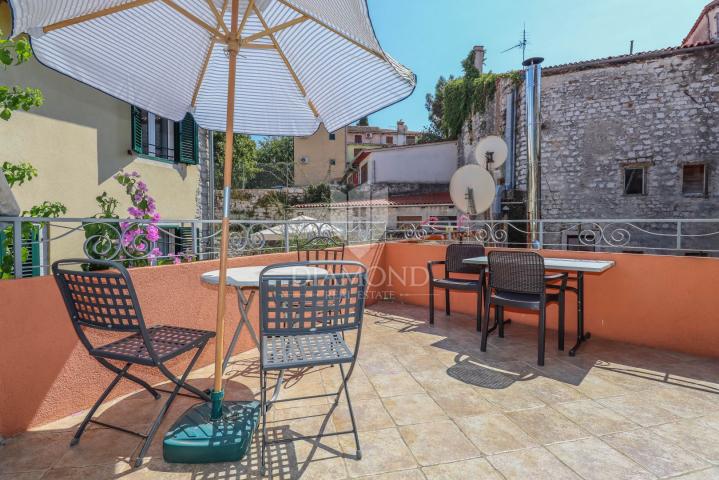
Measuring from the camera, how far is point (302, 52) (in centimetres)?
256

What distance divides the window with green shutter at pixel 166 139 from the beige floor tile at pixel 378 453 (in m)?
5.36

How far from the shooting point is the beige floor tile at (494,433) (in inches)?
80.0

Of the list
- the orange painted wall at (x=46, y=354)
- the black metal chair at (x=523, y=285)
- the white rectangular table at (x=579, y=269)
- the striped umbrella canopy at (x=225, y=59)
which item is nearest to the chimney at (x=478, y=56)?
the white rectangular table at (x=579, y=269)

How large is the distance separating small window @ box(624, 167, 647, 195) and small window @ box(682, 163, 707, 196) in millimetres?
791

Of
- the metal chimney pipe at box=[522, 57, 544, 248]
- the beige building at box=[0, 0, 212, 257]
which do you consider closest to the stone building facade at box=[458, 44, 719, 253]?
the metal chimney pipe at box=[522, 57, 544, 248]

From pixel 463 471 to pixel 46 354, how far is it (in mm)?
2384

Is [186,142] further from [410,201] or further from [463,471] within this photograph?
[410,201]

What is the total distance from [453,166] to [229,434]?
1611cm

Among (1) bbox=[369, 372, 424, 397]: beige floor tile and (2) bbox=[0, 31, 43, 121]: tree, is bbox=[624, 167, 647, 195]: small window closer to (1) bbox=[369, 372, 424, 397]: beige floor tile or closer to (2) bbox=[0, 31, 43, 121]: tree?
(1) bbox=[369, 372, 424, 397]: beige floor tile

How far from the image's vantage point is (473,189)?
21.4 ft

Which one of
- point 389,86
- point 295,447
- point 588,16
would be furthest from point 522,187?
point 295,447

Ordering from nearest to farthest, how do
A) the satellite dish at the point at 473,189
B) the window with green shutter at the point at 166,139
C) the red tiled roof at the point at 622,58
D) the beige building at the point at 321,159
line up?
the window with green shutter at the point at 166,139
the satellite dish at the point at 473,189
the red tiled roof at the point at 622,58
the beige building at the point at 321,159

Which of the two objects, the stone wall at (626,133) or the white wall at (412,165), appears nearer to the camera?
the stone wall at (626,133)

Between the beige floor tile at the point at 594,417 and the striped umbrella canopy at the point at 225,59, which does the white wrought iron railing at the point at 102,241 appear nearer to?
the striped umbrella canopy at the point at 225,59
